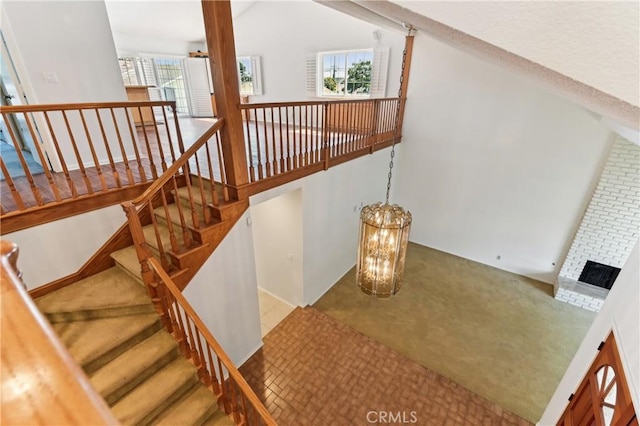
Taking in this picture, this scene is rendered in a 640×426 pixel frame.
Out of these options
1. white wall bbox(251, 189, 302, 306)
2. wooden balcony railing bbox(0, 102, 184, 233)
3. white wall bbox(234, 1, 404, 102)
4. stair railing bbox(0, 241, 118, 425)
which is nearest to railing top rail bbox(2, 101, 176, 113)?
wooden balcony railing bbox(0, 102, 184, 233)

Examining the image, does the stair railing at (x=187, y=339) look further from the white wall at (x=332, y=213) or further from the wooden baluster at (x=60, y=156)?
the white wall at (x=332, y=213)

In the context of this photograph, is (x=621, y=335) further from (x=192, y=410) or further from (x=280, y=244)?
(x=280, y=244)

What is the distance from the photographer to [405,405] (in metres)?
3.11

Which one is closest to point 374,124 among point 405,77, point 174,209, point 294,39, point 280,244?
point 405,77

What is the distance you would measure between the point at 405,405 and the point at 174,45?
9980 mm

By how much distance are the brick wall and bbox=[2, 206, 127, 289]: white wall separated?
6504 millimetres

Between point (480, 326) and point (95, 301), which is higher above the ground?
point (95, 301)

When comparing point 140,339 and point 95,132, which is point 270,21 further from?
point 140,339

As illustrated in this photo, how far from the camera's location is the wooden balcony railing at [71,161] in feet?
7.55

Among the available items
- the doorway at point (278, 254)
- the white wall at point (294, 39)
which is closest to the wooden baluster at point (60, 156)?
the doorway at point (278, 254)

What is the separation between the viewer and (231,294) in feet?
10.4

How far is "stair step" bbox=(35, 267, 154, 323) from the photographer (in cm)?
241

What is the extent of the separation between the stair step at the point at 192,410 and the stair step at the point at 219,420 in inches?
1.6

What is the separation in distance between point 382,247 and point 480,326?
10.00ft
